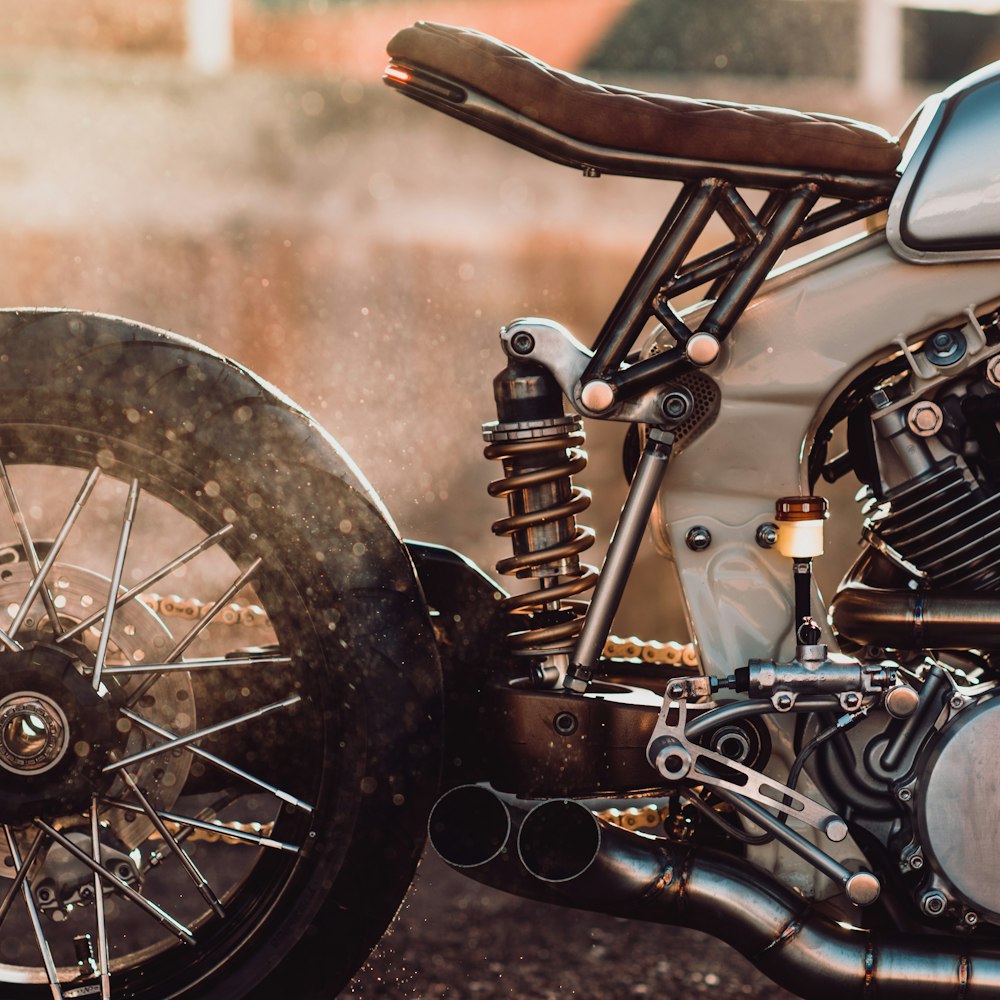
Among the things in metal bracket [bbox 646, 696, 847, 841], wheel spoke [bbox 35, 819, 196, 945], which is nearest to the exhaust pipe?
metal bracket [bbox 646, 696, 847, 841]

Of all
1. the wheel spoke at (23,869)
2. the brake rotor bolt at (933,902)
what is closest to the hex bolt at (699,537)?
the brake rotor bolt at (933,902)

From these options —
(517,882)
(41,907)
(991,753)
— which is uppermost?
(991,753)

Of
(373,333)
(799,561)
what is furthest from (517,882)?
(373,333)

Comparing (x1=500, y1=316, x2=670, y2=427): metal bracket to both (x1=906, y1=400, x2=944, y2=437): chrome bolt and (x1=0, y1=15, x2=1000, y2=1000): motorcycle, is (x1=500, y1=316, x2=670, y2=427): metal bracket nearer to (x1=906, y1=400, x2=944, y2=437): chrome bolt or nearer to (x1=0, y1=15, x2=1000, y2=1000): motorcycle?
(x1=0, y1=15, x2=1000, y2=1000): motorcycle

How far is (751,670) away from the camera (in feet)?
5.25

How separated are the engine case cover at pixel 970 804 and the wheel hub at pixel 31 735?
1.06 meters

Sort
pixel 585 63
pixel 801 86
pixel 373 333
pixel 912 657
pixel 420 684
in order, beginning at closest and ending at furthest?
pixel 420 684 < pixel 912 657 < pixel 373 333 < pixel 801 86 < pixel 585 63

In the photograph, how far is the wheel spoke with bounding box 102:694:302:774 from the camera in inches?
60.7

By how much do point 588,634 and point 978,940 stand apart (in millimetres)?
616

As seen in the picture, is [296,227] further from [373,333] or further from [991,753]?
[991,753]

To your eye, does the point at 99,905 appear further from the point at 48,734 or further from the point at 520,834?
the point at 520,834

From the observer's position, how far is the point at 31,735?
1555 millimetres

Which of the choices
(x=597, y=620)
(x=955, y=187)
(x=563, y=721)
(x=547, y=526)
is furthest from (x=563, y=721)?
(x=955, y=187)

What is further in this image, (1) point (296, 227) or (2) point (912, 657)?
(1) point (296, 227)
